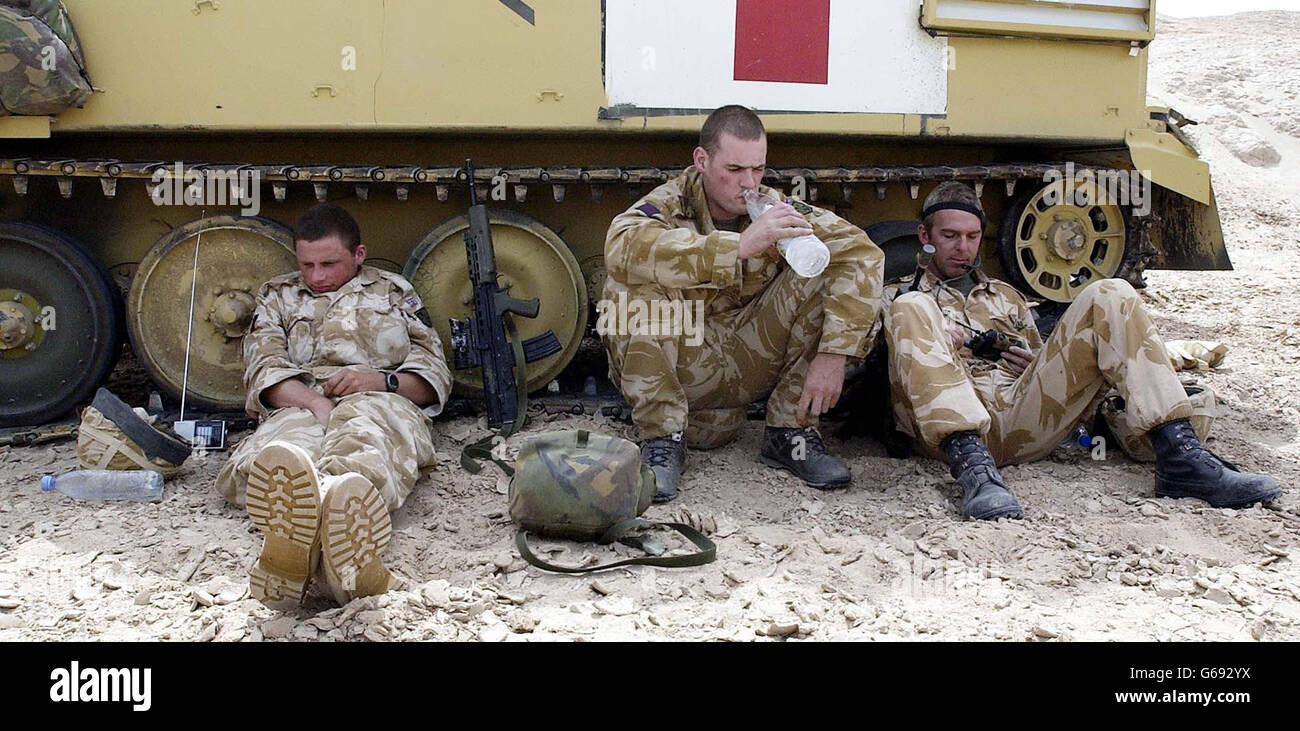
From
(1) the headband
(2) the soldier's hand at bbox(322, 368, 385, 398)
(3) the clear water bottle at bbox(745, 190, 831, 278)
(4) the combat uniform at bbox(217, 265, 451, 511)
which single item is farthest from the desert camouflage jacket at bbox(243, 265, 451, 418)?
(1) the headband

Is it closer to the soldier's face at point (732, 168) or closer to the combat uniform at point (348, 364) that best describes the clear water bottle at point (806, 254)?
the soldier's face at point (732, 168)

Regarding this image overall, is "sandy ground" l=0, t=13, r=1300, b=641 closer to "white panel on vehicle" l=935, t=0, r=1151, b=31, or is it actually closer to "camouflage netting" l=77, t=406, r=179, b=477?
"camouflage netting" l=77, t=406, r=179, b=477

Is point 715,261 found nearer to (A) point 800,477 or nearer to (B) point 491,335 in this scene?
(A) point 800,477

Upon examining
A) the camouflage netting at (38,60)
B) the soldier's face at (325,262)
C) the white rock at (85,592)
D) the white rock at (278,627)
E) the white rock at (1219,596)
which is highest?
the camouflage netting at (38,60)

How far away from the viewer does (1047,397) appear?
164 inches

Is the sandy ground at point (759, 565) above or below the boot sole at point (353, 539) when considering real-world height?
below

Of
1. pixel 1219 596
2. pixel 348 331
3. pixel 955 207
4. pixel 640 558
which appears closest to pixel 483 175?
pixel 348 331

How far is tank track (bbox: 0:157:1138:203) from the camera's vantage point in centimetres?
497

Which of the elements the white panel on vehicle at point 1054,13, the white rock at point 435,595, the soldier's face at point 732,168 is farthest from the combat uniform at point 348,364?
the white panel on vehicle at point 1054,13

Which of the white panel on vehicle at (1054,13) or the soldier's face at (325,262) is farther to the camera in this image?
the white panel on vehicle at (1054,13)

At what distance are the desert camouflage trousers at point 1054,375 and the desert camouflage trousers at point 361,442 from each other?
1733 millimetres

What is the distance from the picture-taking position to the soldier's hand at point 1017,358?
4461 mm

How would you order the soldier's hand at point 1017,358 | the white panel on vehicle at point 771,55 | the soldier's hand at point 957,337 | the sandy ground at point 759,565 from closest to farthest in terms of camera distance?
the sandy ground at point 759,565
the soldier's hand at point 957,337
the soldier's hand at point 1017,358
the white panel on vehicle at point 771,55
